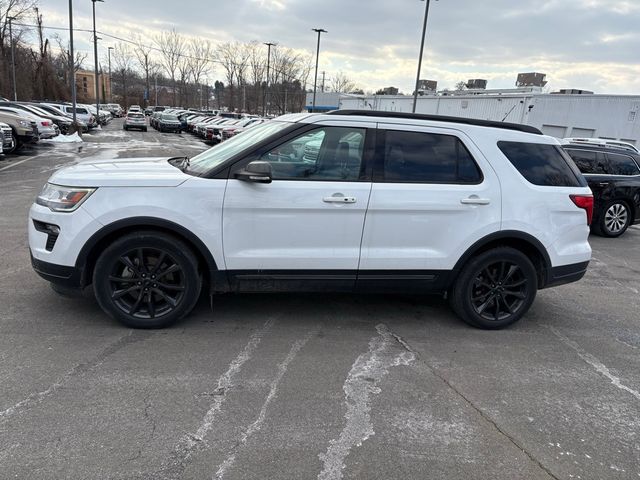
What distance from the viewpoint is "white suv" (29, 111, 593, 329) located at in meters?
3.90

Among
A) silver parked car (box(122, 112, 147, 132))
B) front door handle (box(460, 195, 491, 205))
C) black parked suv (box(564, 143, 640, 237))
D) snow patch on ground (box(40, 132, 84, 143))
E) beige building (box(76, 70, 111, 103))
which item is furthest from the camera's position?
beige building (box(76, 70, 111, 103))

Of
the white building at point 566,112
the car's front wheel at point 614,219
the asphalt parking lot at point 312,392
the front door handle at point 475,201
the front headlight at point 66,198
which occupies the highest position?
the white building at point 566,112

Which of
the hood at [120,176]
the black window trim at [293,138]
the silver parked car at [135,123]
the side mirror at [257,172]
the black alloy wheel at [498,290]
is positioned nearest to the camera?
the side mirror at [257,172]

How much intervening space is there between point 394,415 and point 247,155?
7.53 feet

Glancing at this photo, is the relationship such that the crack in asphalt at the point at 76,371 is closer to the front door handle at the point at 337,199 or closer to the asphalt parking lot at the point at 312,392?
the asphalt parking lot at the point at 312,392

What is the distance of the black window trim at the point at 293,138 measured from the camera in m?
3.98

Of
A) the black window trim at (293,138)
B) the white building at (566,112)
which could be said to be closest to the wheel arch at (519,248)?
the black window trim at (293,138)

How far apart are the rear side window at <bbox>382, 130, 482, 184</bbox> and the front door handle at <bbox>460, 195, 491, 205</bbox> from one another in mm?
161

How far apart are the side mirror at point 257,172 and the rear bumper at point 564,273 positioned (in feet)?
9.35

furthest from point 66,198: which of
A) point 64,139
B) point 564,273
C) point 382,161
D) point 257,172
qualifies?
point 64,139

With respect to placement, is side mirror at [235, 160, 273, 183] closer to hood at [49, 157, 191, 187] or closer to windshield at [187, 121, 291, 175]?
windshield at [187, 121, 291, 175]

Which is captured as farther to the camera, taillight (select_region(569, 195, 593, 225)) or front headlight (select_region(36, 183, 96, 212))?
taillight (select_region(569, 195, 593, 225))

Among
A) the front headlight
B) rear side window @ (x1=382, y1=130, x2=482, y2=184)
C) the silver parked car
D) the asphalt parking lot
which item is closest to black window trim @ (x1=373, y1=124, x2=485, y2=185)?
rear side window @ (x1=382, y1=130, x2=482, y2=184)

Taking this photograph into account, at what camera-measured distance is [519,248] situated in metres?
4.63
